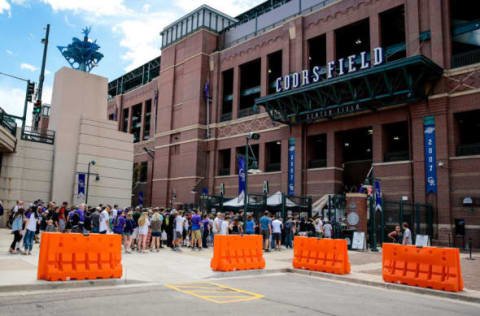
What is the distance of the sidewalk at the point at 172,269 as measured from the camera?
987 cm

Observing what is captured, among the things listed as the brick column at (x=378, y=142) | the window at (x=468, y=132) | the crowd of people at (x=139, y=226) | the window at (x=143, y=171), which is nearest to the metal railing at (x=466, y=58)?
the window at (x=468, y=132)

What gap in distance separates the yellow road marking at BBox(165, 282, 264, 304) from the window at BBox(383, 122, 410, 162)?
20.8m

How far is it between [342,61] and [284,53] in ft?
24.8

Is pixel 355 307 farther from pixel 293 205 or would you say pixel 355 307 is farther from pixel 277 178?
pixel 277 178

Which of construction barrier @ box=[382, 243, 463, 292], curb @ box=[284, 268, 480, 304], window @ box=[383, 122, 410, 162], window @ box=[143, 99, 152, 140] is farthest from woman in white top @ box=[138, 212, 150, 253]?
window @ box=[143, 99, 152, 140]

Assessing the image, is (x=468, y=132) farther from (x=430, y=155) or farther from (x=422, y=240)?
(x=422, y=240)

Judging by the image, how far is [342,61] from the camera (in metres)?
28.5

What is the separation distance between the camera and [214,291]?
910 centimetres

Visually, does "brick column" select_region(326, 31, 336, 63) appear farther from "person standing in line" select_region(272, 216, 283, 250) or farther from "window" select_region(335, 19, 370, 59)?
"person standing in line" select_region(272, 216, 283, 250)

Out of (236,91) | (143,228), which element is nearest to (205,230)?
(143,228)

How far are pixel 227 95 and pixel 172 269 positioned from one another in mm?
33351

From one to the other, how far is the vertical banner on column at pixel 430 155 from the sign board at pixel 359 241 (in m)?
6.23

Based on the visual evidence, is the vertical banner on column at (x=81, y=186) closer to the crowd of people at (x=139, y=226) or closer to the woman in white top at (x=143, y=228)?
the crowd of people at (x=139, y=226)

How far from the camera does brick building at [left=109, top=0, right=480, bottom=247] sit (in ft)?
80.5
